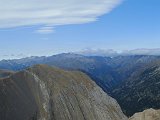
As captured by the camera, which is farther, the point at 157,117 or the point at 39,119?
the point at 39,119

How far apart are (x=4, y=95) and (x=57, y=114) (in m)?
30.4

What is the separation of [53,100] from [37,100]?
871cm

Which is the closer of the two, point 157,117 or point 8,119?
point 157,117

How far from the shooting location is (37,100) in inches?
7697

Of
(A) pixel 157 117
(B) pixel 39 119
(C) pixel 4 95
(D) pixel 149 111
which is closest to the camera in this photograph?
(A) pixel 157 117

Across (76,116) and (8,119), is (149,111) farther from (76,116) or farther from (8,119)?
(8,119)

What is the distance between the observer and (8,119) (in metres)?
190

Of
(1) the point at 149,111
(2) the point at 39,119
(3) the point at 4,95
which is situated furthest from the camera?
(3) the point at 4,95

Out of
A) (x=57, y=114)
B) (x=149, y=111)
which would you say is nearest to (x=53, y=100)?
(x=57, y=114)

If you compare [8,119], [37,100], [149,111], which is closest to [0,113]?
[8,119]

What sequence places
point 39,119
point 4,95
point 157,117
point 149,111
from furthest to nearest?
point 4,95 < point 39,119 < point 149,111 < point 157,117

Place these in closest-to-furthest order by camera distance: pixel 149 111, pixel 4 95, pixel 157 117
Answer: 1. pixel 157 117
2. pixel 149 111
3. pixel 4 95

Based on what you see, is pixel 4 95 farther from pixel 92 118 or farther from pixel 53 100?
pixel 92 118

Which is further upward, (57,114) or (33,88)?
(33,88)
